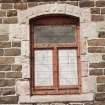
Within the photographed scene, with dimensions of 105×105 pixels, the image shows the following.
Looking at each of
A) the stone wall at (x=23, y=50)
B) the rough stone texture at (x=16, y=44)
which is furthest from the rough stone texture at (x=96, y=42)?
the rough stone texture at (x=16, y=44)

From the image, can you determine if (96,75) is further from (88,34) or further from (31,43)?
(31,43)

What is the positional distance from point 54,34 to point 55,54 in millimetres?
405

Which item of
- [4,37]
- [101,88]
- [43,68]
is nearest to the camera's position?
[101,88]

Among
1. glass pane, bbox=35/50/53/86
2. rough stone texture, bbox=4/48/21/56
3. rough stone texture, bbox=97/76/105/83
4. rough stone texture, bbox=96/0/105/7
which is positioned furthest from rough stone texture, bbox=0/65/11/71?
rough stone texture, bbox=96/0/105/7

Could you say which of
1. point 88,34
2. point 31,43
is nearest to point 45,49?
point 31,43

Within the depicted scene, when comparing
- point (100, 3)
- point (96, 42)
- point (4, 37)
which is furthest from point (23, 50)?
point (100, 3)

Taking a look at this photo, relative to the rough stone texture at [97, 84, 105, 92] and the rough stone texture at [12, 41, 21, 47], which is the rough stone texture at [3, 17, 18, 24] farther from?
the rough stone texture at [97, 84, 105, 92]

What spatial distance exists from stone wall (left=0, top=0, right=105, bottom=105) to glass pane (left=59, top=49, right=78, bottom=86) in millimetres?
248

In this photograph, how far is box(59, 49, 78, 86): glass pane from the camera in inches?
384

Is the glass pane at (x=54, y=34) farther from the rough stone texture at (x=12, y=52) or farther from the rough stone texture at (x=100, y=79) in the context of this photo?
the rough stone texture at (x=100, y=79)

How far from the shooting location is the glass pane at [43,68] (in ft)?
32.0

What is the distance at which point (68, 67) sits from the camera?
977 centimetres

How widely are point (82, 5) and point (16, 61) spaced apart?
67.7 inches

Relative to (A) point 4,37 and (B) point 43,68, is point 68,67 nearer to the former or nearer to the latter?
(B) point 43,68
